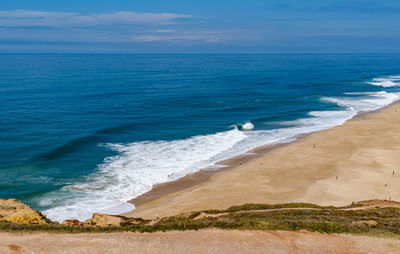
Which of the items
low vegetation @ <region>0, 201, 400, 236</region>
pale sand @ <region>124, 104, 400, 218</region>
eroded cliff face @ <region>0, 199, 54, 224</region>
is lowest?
pale sand @ <region>124, 104, 400, 218</region>

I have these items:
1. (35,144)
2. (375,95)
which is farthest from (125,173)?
(375,95)

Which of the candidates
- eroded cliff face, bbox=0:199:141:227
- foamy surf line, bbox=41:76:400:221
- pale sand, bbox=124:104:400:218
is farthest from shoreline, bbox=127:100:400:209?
eroded cliff face, bbox=0:199:141:227

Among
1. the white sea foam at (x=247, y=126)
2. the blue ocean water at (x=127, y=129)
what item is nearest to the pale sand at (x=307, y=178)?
the blue ocean water at (x=127, y=129)

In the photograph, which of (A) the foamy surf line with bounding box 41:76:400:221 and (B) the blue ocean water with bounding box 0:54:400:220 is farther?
(B) the blue ocean water with bounding box 0:54:400:220

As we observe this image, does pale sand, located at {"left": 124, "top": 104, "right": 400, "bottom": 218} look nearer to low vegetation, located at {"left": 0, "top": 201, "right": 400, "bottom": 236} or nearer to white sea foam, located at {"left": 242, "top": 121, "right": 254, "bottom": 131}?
low vegetation, located at {"left": 0, "top": 201, "right": 400, "bottom": 236}

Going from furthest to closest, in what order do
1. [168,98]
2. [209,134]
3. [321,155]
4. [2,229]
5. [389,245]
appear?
[168,98] → [209,134] → [321,155] → [2,229] → [389,245]

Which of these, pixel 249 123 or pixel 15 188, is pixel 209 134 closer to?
pixel 249 123

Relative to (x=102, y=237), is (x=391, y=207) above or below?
below
